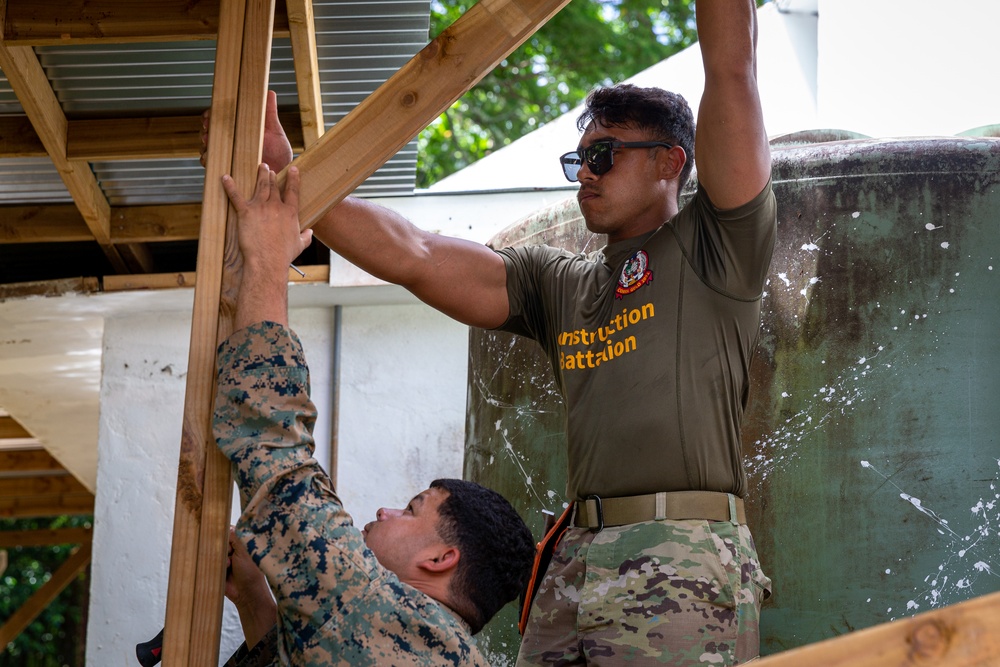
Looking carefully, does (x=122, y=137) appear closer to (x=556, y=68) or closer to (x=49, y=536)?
(x=49, y=536)

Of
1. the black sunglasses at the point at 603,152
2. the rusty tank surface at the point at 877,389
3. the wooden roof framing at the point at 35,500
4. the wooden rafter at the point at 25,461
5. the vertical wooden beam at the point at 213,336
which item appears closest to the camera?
the vertical wooden beam at the point at 213,336

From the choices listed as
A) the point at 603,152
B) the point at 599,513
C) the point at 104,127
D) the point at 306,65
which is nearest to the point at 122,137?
the point at 104,127

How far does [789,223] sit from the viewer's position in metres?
3.74

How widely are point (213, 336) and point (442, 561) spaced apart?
0.77 metres

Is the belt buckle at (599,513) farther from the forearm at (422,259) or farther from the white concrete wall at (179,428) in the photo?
the white concrete wall at (179,428)

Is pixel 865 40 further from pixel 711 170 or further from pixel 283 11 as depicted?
pixel 711 170

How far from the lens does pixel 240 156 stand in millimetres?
2936

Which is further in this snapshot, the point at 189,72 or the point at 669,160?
the point at 189,72

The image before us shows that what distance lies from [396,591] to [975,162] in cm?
228

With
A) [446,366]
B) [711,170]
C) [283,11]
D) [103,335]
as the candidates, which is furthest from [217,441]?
[103,335]

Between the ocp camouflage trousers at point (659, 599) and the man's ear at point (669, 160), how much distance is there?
104 centimetres

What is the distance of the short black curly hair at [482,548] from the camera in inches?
114

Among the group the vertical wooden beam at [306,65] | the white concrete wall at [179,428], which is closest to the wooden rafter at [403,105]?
the vertical wooden beam at [306,65]

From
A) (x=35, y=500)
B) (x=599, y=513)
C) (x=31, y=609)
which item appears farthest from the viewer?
(x=35, y=500)
